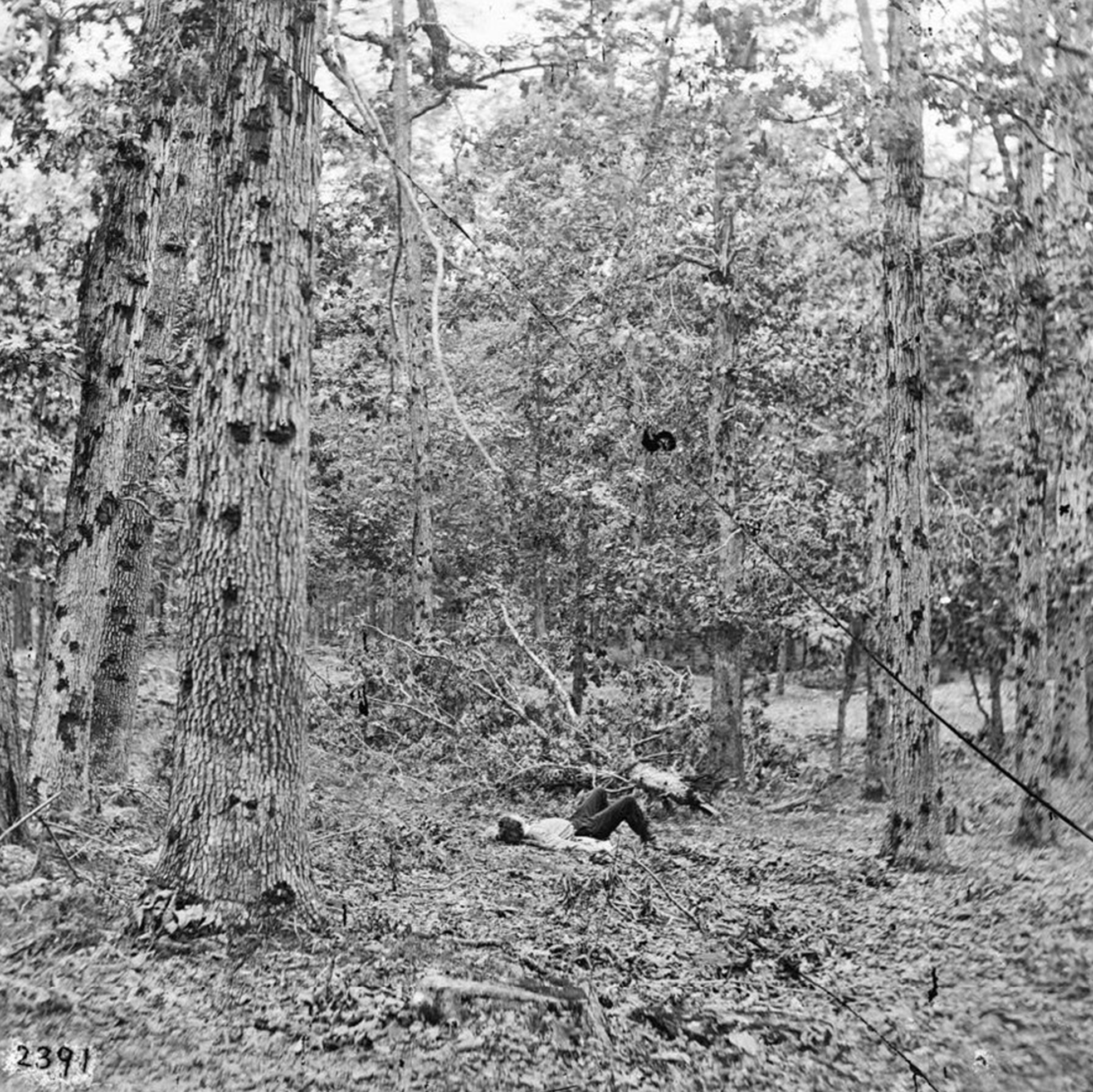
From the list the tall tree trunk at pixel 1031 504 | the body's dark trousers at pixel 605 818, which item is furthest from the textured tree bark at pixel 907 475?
the body's dark trousers at pixel 605 818

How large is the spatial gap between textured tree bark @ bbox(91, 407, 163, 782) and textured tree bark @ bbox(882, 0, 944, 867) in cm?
729

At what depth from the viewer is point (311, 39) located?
5.84 m

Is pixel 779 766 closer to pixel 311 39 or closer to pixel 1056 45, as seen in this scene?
pixel 1056 45

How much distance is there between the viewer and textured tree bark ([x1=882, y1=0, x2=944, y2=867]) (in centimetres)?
986

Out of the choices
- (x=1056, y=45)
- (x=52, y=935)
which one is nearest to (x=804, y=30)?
(x=1056, y=45)

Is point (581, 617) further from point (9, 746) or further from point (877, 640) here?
point (9, 746)

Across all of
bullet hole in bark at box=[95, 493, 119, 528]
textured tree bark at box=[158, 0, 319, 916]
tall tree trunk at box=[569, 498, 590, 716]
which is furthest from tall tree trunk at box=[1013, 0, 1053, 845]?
bullet hole in bark at box=[95, 493, 119, 528]

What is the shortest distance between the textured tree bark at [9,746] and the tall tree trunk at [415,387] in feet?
34.1

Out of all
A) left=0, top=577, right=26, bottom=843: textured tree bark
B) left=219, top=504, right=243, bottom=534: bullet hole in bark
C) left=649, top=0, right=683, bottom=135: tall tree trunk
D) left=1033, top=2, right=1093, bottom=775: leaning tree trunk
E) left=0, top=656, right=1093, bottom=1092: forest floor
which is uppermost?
left=649, top=0, right=683, bottom=135: tall tree trunk

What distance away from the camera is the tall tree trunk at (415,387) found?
16625mm

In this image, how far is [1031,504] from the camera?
11188mm

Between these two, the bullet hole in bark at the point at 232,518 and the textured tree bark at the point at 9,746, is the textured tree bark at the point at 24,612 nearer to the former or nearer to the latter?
the textured tree bark at the point at 9,746

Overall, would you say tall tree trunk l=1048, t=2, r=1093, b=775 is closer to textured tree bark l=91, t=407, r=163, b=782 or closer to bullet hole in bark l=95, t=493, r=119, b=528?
bullet hole in bark l=95, t=493, r=119, b=528

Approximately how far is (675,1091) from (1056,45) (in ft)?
24.1
